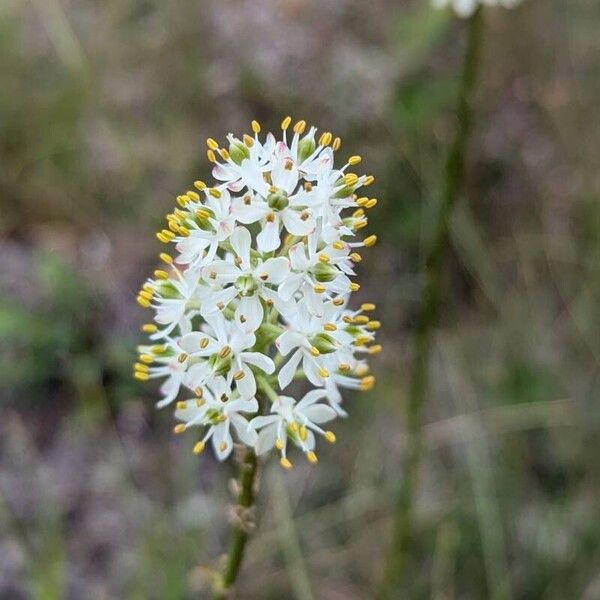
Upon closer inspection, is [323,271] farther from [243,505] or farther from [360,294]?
[360,294]

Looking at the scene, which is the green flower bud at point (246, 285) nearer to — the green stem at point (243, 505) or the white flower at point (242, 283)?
the white flower at point (242, 283)

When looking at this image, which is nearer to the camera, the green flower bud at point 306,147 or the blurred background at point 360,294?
the green flower bud at point 306,147

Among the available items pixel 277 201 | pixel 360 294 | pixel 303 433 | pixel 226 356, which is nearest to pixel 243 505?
pixel 303 433

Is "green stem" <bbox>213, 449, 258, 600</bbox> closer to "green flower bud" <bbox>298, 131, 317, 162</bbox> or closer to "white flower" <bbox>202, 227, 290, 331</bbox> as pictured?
"white flower" <bbox>202, 227, 290, 331</bbox>

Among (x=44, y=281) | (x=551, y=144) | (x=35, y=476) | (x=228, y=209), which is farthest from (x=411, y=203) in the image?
(x=228, y=209)

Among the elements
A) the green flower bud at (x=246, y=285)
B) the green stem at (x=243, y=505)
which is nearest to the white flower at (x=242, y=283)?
the green flower bud at (x=246, y=285)

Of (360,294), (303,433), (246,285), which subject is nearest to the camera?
(246,285)
